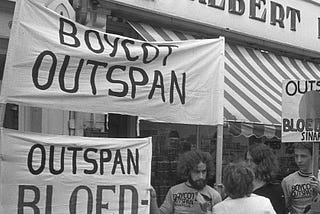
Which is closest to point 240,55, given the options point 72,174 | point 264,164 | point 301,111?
point 301,111

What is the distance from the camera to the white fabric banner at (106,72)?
13.1 ft

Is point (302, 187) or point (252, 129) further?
point (252, 129)

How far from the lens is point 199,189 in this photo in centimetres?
539

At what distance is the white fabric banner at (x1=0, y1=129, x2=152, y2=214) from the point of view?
3.92 m

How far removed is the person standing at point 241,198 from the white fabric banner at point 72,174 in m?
0.63

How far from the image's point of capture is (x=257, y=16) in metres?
9.88

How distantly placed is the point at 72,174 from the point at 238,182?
3.89 feet

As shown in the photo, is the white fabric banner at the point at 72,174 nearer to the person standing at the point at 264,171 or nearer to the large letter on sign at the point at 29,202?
the large letter on sign at the point at 29,202

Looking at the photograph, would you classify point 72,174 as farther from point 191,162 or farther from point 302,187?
point 302,187

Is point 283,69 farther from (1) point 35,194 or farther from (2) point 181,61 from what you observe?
(1) point 35,194

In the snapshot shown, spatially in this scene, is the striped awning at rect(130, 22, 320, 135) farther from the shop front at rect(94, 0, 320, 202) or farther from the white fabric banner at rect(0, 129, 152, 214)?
the white fabric banner at rect(0, 129, 152, 214)

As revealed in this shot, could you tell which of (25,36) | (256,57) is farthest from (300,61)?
(25,36)

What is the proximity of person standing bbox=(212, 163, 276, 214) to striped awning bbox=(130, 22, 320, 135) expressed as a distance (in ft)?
10.4

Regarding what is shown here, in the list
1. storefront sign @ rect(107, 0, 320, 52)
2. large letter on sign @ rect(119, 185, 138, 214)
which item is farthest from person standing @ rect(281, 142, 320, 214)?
storefront sign @ rect(107, 0, 320, 52)
